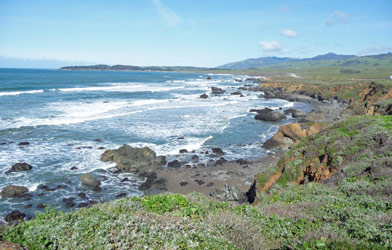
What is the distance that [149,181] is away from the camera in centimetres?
1872

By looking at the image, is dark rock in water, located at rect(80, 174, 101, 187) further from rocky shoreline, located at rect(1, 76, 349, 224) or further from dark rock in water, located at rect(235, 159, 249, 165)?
dark rock in water, located at rect(235, 159, 249, 165)

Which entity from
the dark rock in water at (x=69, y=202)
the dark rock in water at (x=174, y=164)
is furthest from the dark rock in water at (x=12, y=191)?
the dark rock in water at (x=174, y=164)

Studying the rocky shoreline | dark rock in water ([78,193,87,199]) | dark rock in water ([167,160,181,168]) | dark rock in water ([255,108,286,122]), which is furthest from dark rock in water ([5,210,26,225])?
dark rock in water ([255,108,286,122])

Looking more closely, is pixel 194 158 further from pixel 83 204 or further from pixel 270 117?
pixel 270 117

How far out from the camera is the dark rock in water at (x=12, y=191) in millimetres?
15961

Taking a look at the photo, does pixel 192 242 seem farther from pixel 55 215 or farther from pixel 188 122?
pixel 188 122

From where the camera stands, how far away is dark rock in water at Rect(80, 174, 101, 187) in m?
17.9

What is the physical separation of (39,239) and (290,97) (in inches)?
2602

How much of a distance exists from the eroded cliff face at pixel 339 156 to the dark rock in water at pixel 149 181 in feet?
25.9

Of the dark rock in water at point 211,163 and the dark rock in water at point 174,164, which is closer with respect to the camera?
the dark rock in water at point 174,164

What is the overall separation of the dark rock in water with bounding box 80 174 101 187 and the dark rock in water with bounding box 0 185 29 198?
331cm

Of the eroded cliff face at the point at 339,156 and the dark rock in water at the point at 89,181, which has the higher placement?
the eroded cliff face at the point at 339,156

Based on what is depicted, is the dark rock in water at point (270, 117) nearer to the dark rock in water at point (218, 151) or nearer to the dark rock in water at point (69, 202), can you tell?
the dark rock in water at point (218, 151)

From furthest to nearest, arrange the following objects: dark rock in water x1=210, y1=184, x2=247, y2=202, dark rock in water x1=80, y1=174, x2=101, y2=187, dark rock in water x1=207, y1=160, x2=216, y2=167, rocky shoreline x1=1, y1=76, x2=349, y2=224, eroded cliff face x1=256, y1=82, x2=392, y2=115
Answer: eroded cliff face x1=256, y1=82, x2=392, y2=115, dark rock in water x1=207, y1=160, x2=216, y2=167, dark rock in water x1=80, y1=174, x2=101, y2=187, rocky shoreline x1=1, y1=76, x2=349, y2=224, dark rock in water x1=210, y1=184, x2=247, y2=202
